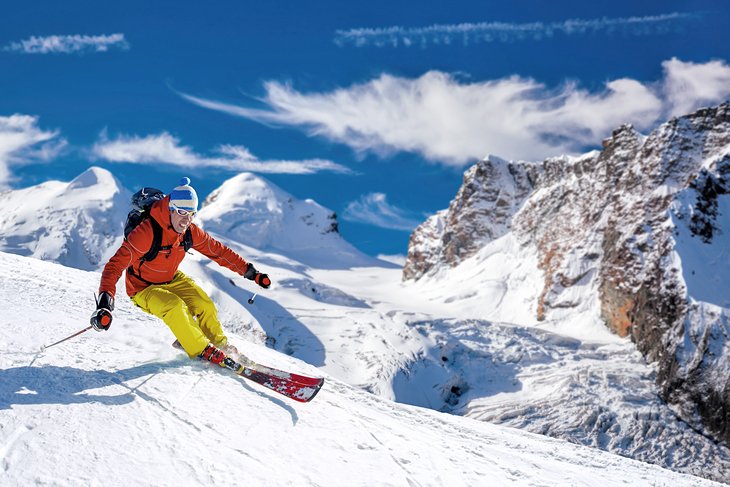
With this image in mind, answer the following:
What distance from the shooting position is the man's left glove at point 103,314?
6.33 metres

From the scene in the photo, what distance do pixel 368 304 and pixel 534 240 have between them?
2691 centimetres

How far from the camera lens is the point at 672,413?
39.9 metres

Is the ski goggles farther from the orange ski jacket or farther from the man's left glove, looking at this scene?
the man's left glove

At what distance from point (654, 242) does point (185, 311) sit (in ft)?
171

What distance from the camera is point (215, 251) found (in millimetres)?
8336

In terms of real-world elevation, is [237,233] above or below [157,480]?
above

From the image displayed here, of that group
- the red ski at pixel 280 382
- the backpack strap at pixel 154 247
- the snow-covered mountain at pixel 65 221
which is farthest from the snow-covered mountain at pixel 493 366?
the snow-covered mountain at pixel 65 221

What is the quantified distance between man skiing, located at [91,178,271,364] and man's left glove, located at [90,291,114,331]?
0.01 meters

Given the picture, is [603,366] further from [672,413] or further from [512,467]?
[512,467]

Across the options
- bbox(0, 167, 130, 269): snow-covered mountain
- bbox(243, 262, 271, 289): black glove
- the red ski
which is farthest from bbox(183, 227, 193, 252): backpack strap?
bbox(0, 167, 130, 269): snow-covered mountain

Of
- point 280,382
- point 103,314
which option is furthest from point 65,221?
point 280,382

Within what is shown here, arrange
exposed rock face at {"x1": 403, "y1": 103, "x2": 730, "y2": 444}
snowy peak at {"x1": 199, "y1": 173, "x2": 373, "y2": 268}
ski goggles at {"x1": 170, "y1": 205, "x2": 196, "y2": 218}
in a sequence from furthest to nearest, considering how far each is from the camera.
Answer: snowy peak at {"x1": 199, "y1": 173, "x2": 373, "y2": 268}
exposed rock face at {"x1": 403, "y1": 103, "x2": 730, "y2": 444}
ski goggles at {"x1": 170, "y1": 205, "x2": 196, "y2": 218}

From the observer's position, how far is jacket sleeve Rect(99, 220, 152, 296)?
6980 mm

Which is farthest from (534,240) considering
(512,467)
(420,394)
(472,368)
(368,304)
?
(512,467)
